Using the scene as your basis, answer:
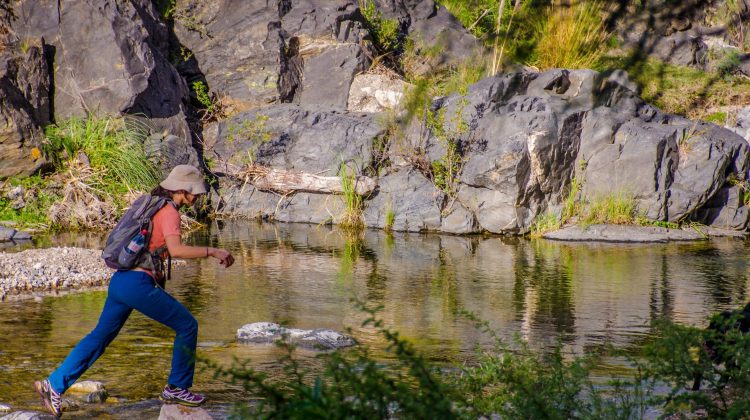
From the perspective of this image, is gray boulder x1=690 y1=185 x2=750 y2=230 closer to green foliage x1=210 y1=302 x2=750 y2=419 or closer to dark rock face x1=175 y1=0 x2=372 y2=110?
dark rock face x1=175 y1=0 x2=372 y2=110

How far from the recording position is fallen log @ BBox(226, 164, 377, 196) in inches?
607

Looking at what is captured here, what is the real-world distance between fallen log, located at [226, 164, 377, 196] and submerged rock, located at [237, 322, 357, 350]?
298 inches

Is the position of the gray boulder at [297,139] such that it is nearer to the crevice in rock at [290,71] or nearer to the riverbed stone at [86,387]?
the crevice in rock at [290,71]

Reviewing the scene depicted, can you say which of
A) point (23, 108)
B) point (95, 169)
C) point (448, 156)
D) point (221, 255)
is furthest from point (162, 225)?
point (23, 108)

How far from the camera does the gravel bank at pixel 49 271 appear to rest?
9.85m

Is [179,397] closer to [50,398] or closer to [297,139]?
[50,398]

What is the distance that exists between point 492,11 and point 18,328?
1616 centimetres

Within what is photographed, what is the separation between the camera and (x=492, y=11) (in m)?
22.2

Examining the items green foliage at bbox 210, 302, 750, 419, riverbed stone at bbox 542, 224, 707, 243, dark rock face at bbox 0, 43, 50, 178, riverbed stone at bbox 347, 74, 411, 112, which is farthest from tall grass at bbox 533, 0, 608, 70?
green foliage at bbox 210, 302, 750, 419

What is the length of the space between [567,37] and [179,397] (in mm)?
14527

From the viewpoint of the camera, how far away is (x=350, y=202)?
50.4 feet

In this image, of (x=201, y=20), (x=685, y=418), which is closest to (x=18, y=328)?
(x=685, y=418)

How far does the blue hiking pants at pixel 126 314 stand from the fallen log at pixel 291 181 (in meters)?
9.50

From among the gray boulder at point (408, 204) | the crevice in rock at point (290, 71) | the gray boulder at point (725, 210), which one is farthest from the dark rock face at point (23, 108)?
the gray boulder at point (725, 210)
